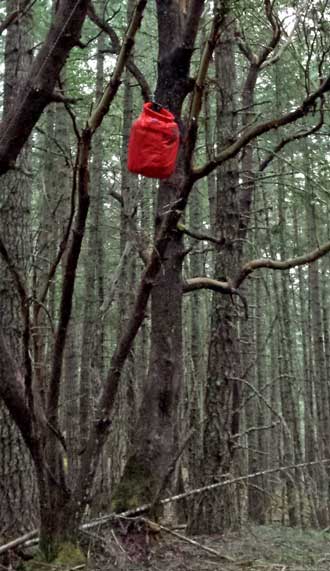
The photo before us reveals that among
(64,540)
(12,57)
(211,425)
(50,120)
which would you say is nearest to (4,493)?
(64,540)

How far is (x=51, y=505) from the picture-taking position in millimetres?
3979

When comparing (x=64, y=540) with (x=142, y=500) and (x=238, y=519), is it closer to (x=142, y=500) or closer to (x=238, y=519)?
(x=142, y=500)

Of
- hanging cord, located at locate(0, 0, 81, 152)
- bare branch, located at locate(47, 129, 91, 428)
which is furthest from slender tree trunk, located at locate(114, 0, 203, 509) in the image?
hanging cord, located at locate(0, 0, 81, 152)

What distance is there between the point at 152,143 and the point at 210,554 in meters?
3.53

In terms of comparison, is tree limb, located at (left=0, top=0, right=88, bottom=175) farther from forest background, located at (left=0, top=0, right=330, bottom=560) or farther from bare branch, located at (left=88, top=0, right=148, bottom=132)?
bare branch, located at (left=88, top=0, right=148, bottom=132)

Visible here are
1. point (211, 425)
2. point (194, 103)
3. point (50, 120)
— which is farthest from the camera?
point (50, 120)

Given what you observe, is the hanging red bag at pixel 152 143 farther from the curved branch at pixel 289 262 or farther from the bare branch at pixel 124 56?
the curved branch at pixel 289 262

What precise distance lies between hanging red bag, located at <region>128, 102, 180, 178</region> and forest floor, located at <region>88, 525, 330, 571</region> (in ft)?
8.04

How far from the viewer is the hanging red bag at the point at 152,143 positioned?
12.9ft

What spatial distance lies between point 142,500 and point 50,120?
9.81 metres

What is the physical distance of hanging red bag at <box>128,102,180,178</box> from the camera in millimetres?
3926

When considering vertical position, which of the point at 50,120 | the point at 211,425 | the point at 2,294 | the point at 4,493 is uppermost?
the point at 50,120

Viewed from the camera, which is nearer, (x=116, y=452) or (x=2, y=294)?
(x=2, y=294)

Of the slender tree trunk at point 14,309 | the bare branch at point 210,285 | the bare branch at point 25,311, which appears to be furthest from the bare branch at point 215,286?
the bare branch at point 25,311
